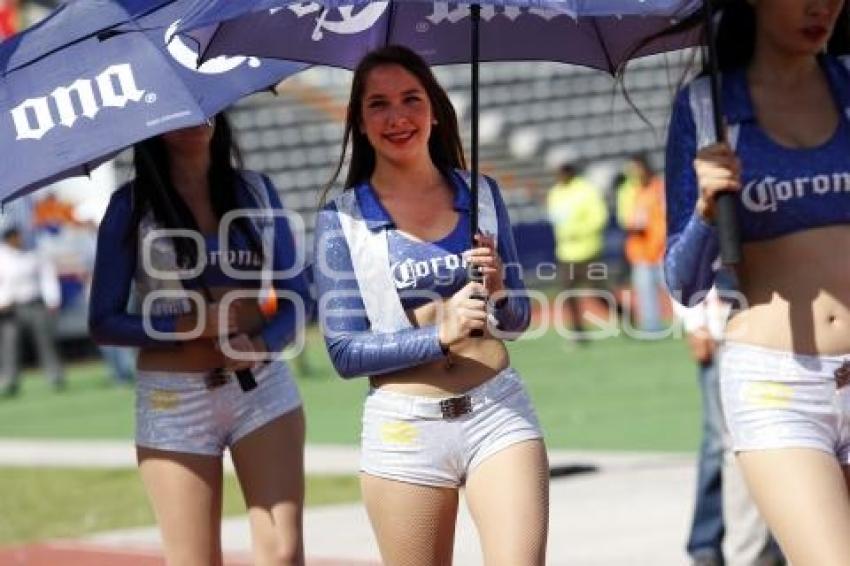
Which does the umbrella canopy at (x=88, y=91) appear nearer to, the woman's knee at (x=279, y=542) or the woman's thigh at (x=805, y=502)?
the woman's knee at (x=279, y=542)

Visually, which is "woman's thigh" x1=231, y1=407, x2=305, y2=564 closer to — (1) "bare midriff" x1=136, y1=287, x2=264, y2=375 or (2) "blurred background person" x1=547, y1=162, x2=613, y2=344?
(1) "bare midriff" x1=136, y1=287, x2=264, y2=375

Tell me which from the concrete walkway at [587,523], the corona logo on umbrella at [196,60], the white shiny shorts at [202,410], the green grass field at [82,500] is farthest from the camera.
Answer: the green grass field at [82,500]

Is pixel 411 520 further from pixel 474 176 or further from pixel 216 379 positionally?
pixel 216 379

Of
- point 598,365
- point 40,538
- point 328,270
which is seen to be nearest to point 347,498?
point 40,538

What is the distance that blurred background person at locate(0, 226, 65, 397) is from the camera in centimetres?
2372

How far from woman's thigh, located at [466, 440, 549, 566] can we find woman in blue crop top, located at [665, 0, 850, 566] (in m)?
0.64

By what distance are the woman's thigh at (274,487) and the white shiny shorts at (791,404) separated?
191 centimetres

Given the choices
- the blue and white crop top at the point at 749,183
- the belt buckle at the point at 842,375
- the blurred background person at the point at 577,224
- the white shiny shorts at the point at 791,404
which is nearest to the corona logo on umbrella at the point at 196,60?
the blue and white crop top at the point at 749,183

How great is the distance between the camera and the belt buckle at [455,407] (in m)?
5.96

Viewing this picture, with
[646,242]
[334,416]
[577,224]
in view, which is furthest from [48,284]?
[334,416]

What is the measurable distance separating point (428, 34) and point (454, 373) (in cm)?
160

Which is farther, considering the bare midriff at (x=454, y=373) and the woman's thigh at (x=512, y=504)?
the bare midriff at (x=454, y=373)

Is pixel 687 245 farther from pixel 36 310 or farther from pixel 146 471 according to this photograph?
pixel 36 310

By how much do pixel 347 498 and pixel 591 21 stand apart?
5911mm
